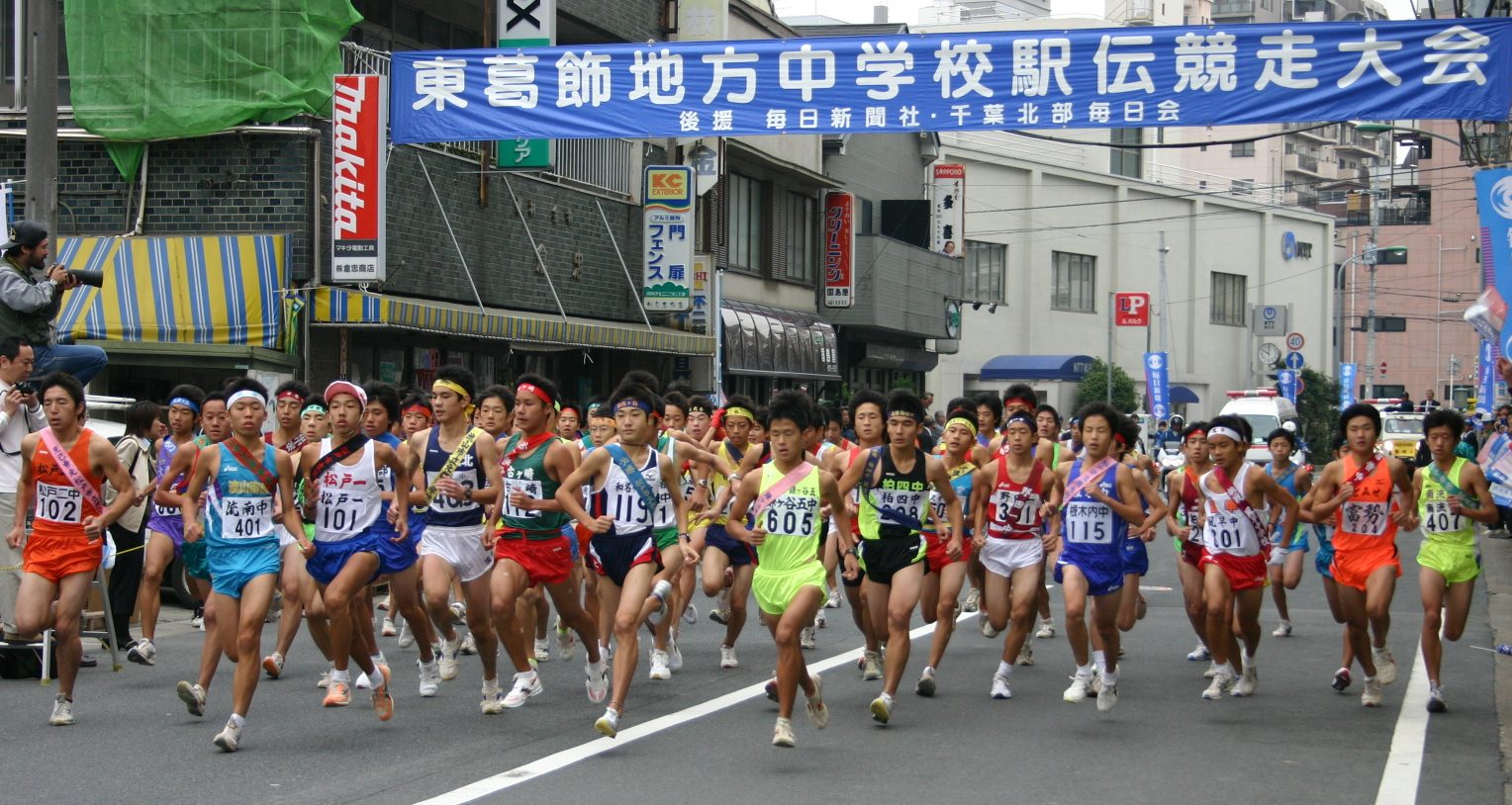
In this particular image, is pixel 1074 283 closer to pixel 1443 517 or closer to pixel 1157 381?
pixel 1157 381

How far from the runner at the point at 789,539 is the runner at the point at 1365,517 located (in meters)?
3.35

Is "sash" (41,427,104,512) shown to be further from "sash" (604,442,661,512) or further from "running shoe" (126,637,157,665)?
"sash" (604,442,661,512)

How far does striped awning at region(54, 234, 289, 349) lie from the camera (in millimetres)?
19953

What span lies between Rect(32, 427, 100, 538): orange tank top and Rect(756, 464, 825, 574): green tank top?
396cm

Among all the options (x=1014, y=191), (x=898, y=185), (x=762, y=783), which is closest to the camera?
(x=762, y=783)

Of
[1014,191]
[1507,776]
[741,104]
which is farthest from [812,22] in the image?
[1507,776]

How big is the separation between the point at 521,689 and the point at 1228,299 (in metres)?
60.2

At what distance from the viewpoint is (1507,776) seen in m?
8.62

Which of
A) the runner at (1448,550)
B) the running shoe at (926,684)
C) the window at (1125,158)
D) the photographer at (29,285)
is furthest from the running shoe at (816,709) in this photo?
the window at (1125,158)

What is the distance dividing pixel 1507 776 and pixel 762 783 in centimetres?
372

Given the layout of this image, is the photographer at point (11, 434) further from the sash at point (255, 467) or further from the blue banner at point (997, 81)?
the blue banner at point (997, 81)

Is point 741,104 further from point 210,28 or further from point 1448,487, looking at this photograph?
point 210,28

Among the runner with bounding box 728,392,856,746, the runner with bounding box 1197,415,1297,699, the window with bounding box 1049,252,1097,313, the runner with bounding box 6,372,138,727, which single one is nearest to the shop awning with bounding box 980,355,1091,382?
the window with bounding box 1049,252,1097,313

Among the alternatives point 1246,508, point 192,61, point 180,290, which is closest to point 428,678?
point 1246,508
